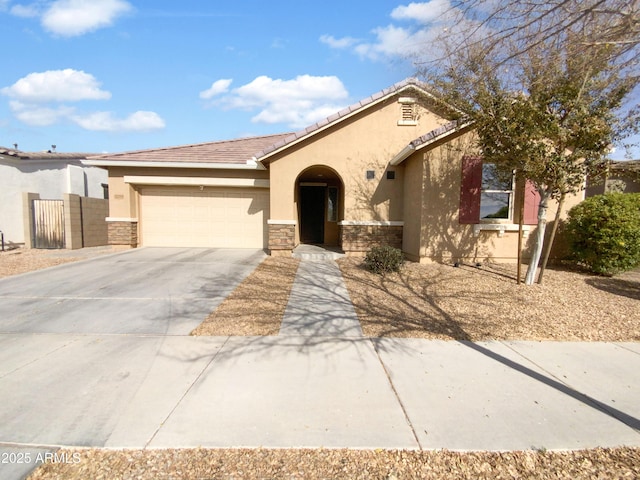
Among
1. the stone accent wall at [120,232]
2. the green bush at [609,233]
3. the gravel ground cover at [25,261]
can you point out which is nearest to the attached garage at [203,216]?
the stone accent wall at [120,232]

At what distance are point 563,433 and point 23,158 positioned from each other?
19725mm

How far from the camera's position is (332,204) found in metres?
14.2

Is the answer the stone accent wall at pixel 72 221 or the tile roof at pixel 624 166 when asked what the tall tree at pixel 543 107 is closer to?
the tile roof at pixel 624 166

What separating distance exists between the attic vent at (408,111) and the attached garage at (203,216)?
18.0ft

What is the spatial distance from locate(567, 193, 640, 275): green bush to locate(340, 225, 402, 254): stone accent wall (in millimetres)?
4659

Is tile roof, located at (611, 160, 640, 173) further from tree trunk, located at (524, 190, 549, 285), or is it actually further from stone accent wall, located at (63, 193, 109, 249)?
stone accent wall, located at (63, 193, 109, 249)

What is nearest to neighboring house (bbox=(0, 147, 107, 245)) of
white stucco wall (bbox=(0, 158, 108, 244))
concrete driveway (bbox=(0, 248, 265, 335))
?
white stucco wall (bbox=(0, 158, 108, 244))

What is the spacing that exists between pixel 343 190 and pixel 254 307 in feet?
21.4

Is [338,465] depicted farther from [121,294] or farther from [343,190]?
[343,190]

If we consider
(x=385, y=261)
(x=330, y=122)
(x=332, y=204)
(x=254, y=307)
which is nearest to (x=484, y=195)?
(x=385, y=261)

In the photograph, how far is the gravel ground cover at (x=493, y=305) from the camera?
191 inches

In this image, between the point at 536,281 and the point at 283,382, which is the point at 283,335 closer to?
the point at 283,382

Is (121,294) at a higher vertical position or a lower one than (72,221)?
lower

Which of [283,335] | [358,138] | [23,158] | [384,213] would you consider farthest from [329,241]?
[23,158]
